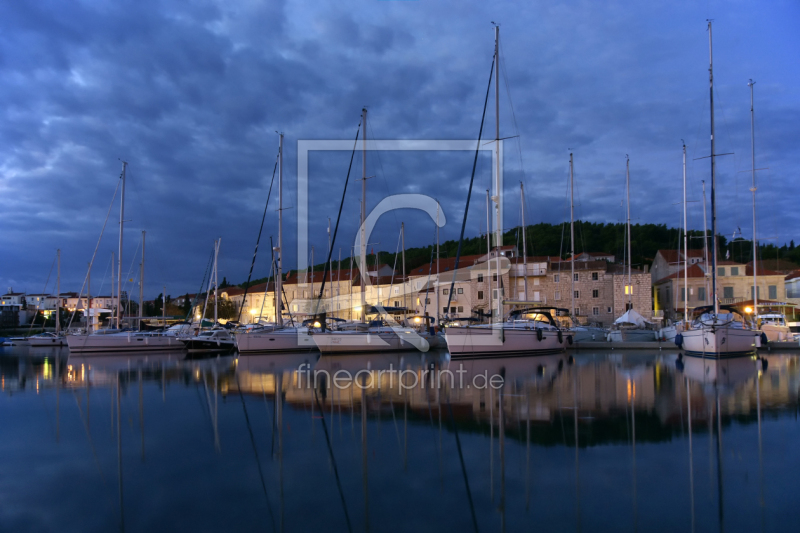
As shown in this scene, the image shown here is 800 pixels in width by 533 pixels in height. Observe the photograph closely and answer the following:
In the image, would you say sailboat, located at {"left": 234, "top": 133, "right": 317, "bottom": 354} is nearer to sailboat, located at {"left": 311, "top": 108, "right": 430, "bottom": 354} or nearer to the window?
sailboat, located at {"left": 311, "top": 108, "right": 430, "bottom": 354}

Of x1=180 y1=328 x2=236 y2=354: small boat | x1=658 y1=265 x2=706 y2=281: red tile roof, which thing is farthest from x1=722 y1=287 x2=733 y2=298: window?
x1=180 y1=328 x2=236 y2=354: small boat

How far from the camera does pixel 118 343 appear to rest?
35844 millimetres

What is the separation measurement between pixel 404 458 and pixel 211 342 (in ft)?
101

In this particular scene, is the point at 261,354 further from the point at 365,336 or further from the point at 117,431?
the point at 117,431

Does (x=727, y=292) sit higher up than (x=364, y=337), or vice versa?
(x=727, y=292)

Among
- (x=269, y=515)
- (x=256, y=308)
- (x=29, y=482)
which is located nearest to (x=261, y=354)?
(x=29, y=482)

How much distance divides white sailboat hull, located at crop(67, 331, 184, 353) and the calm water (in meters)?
21.4

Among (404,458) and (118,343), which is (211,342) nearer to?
(118,343)

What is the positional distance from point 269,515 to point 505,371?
49.5ft

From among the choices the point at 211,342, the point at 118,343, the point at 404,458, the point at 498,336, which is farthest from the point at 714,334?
the point at 118,343

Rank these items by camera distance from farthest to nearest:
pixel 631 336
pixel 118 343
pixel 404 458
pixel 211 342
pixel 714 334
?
pixel 631 336 → pixel 211 342 → pixel 118 343 → pixel 714 334 → pixel 404 458

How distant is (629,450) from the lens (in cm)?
843

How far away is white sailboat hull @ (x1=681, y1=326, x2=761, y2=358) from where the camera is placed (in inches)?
1025

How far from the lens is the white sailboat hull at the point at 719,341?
1025 inches
